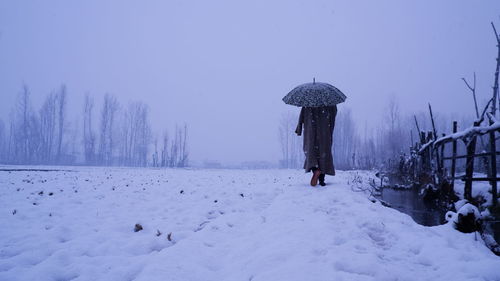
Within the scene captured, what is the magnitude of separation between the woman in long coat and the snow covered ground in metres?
1.23

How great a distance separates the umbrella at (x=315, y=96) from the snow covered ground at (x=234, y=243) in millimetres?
Answer: 1961

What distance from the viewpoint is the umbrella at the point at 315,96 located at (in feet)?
20.0

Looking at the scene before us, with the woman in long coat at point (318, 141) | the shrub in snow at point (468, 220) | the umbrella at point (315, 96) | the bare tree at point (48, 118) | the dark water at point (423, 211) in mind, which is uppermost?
the bare tree at point (48, 118)

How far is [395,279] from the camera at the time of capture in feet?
7.71

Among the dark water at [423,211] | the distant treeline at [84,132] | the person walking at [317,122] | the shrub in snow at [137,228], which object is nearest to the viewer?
the shrub in snow at [137,228]

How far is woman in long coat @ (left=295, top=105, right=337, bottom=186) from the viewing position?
6605 millimetres

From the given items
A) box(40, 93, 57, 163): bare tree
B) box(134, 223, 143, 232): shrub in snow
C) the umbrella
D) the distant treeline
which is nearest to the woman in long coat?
the umbrella

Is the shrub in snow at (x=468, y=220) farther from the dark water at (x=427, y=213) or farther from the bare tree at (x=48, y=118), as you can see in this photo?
the bare tree at (x=48, y=118)

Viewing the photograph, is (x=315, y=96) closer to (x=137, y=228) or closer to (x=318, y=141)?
(x=318, y=141)

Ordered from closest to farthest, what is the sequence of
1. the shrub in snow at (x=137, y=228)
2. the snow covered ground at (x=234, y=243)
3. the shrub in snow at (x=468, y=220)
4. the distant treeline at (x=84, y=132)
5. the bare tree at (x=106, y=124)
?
the snow covered ground at (x=234, y=243)
the shrub in snow at (x=468, y=220)
the shrub in snow at (x=137, y=228)
the distant treeline at (x=84, y=132)
the bare tree at (x=106, y=124)

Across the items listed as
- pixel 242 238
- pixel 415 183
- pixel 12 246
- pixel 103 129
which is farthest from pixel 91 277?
pixel 103 129

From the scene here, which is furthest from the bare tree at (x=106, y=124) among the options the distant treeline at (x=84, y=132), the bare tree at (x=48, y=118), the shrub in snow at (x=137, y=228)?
the shrub in snow at (x=137, y=228)

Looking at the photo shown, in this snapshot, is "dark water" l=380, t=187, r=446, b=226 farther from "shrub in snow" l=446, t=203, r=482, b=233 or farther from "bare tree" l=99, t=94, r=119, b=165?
"bare tree" l=99, t=94, r=119, b=165

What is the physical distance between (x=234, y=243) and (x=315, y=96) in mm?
3889
